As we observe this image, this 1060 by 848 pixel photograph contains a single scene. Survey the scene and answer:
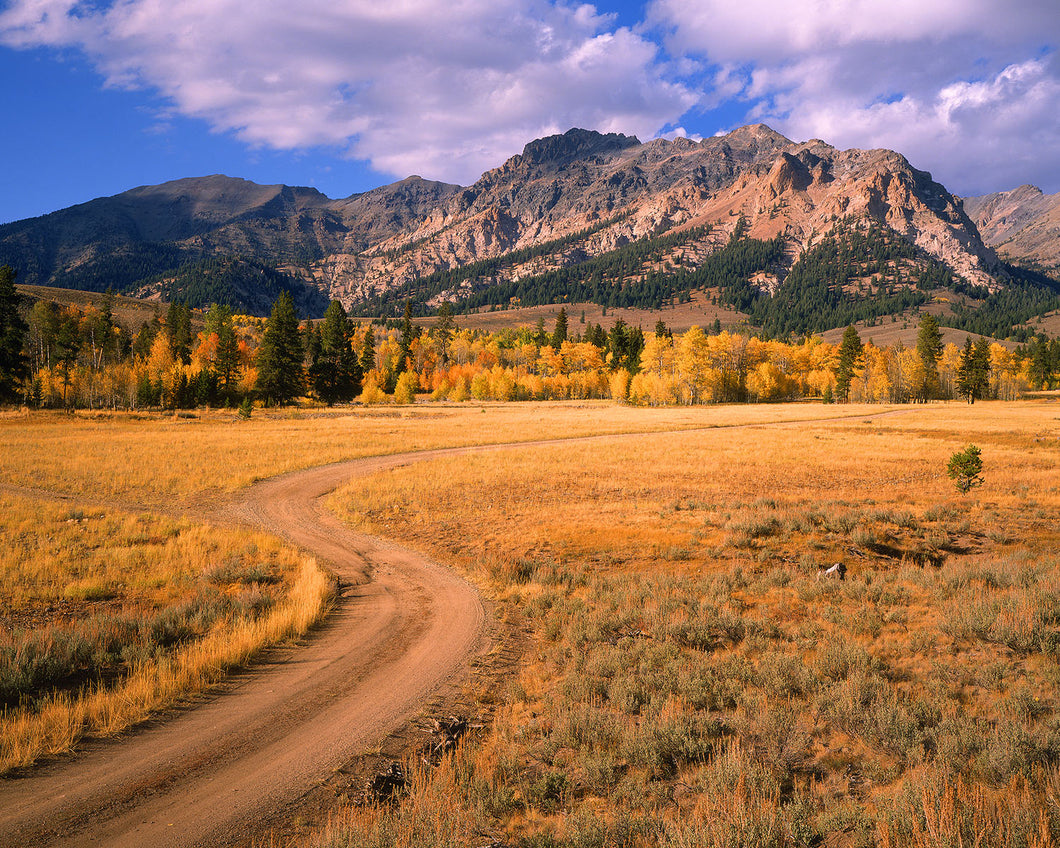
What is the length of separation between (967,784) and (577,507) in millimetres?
16977

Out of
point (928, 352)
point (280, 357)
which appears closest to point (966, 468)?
point (280, 357)

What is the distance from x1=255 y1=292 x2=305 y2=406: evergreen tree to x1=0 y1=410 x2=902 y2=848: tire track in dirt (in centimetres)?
7798

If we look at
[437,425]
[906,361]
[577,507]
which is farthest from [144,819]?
[906,361]

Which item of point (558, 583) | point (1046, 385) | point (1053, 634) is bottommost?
point (558, 583)

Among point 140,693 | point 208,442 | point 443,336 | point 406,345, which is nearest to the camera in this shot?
point 140,693

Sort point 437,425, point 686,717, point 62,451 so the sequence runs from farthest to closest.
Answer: point 437,425
point 62,451
point 686,717

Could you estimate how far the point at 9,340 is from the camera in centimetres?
6112

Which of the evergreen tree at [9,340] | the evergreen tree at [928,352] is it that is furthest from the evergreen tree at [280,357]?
the evergreen tree at [928,352]

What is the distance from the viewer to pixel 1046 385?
14162cm

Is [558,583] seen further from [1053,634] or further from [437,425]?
[437,425]

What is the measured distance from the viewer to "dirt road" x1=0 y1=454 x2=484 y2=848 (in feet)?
18.5

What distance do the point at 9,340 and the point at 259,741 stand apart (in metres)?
80.3

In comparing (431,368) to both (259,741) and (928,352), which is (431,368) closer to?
(928,352)

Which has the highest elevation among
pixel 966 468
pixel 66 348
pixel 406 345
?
pixel 406 345
